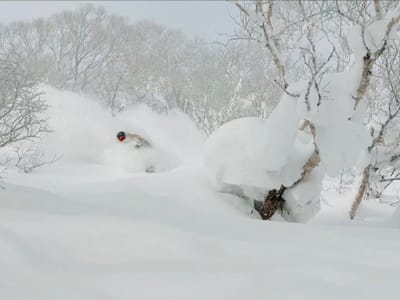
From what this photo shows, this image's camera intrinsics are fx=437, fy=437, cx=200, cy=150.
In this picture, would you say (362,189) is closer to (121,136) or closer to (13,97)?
(13,97)

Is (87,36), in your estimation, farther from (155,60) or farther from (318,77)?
Answer: (318,77)

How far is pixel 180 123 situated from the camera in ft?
68.2

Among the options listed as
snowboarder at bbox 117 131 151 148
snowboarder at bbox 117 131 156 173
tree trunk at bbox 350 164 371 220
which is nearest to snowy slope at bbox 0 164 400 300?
tree trunk at bbox 350 164 371 220

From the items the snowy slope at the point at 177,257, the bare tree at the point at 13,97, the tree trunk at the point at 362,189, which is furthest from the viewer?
the tree trunk at the point at 362,189

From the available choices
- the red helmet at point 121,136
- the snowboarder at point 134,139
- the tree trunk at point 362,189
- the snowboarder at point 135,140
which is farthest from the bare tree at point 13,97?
the red helmet at point 121,136

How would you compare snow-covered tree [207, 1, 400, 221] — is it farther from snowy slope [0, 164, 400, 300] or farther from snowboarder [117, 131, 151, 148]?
snowboarder [117, 131, 151, 148]

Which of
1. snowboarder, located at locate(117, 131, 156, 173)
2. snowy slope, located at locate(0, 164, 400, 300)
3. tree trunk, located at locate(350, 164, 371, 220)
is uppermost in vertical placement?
snowboarder, located at locate(117, 131, 156, 173)

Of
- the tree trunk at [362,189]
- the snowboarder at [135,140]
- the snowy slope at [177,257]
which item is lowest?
the snowy slope at [177,257]

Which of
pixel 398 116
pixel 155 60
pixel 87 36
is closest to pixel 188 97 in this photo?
pixel 155 60

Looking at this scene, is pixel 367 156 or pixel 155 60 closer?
pixel 367 156

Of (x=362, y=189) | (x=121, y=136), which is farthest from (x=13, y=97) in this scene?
(x=121, y=136)

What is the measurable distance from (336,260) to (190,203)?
3108 mm

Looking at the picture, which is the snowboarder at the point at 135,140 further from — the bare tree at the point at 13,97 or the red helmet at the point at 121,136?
the bare tree at the point at 13,97

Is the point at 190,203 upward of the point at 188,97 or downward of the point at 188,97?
downward
